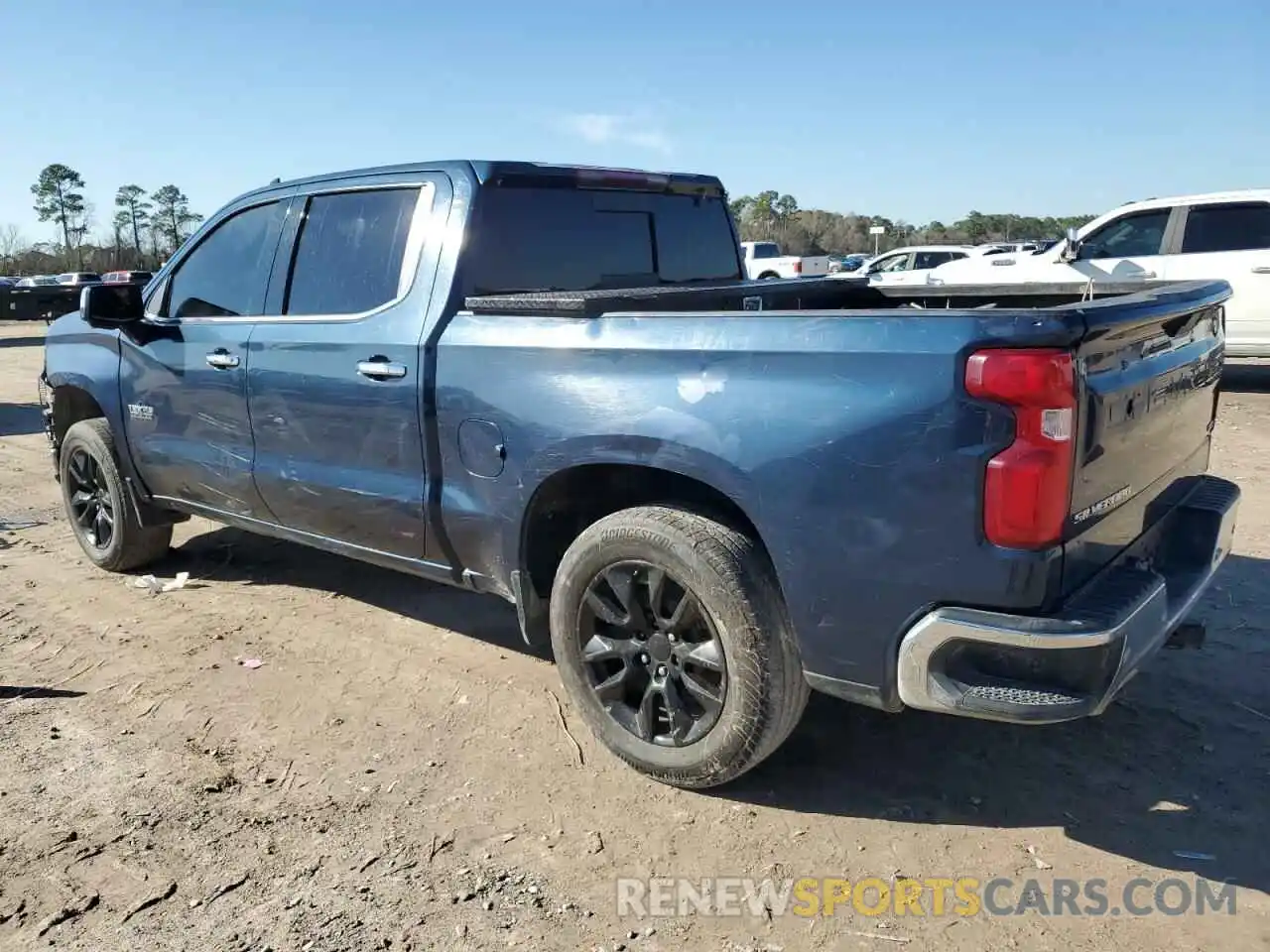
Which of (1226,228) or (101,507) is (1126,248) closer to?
(1226,228)

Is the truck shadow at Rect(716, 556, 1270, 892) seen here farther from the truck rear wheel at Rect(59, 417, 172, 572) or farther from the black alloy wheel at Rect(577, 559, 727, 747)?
the truck rear wheel at Rect(59, 417, 172, 572)

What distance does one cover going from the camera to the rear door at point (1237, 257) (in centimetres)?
1056

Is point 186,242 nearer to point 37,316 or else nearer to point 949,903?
point 949,903

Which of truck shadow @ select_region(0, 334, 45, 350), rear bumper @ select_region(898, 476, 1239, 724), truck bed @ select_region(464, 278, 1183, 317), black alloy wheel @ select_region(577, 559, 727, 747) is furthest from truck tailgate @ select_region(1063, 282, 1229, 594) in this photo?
truck shadow @ select_region(0, 334, 45, 350)

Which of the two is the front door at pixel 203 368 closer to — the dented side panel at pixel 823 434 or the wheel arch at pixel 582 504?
the wheel arch at pixel 582 504

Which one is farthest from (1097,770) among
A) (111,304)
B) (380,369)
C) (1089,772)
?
(111,304)

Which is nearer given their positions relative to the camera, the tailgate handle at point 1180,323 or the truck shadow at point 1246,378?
the tailgate handle at point 1180,323

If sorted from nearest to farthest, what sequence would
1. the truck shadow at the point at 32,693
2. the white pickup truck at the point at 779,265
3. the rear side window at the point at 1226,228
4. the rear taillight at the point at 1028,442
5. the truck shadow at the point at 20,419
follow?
1. the rear taillight at the point at 1028,442
2. the truck shadow at the point at 32,693
3. the rear side window at the point at 1226,228
4. the truck shadow at the point at 20,419
5. the white pickup truck at the point at 779,265

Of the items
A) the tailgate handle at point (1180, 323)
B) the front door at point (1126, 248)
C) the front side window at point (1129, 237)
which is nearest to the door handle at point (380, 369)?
the tailgate handle at point (1180, 323)

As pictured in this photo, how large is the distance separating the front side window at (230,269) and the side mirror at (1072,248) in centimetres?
957

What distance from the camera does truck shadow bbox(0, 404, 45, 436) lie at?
10719mm

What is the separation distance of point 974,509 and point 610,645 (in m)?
1.32

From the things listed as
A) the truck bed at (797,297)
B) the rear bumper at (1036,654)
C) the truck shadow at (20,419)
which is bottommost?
the truck shadow at (20,419)

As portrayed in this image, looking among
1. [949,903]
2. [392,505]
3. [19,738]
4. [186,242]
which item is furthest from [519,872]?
[186,242]
